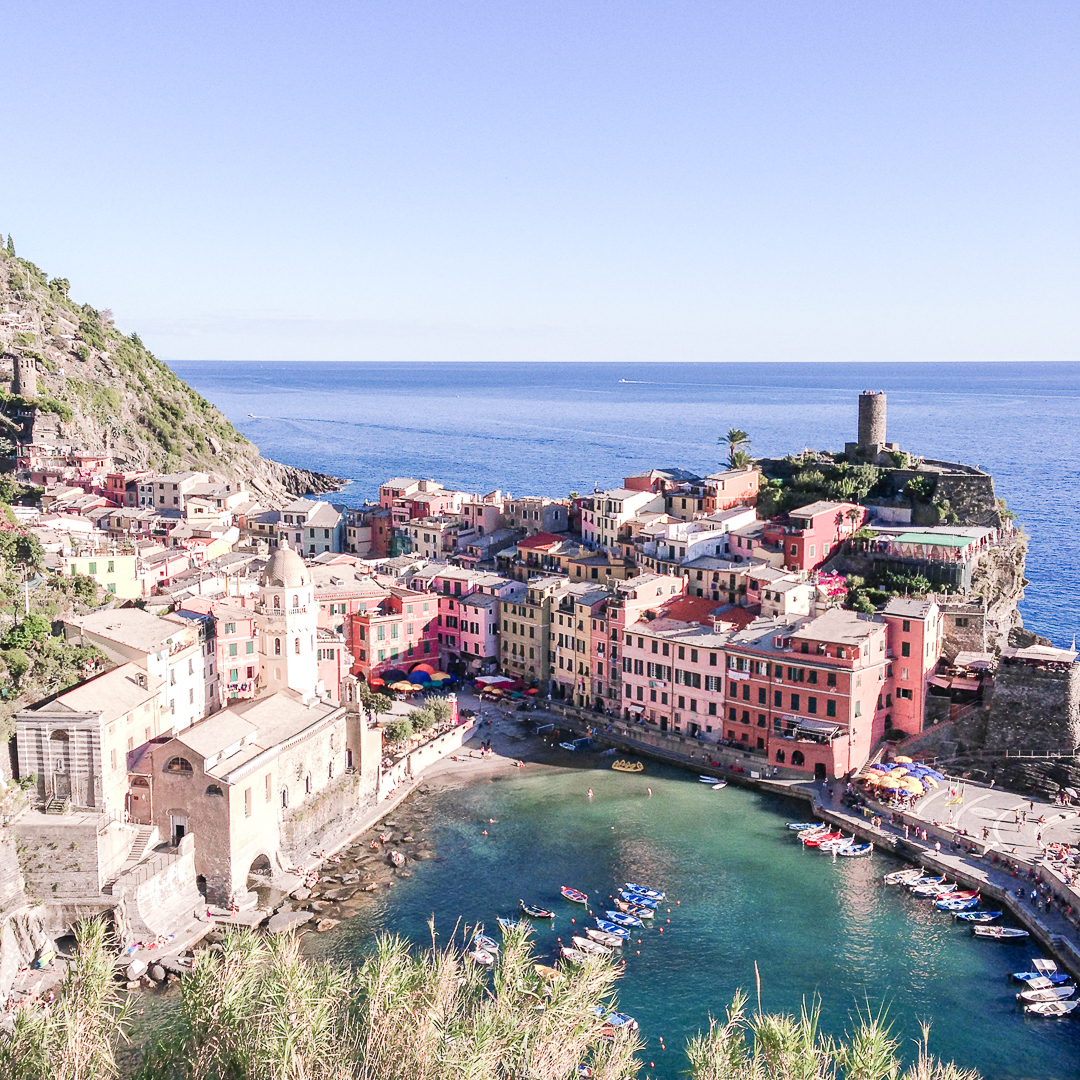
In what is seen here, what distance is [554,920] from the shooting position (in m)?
45.3

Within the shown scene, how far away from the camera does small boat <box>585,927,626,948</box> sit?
143 feet

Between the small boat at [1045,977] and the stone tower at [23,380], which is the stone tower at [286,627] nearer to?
the small boat at [1045,977]

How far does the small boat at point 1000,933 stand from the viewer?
4441 centimetres

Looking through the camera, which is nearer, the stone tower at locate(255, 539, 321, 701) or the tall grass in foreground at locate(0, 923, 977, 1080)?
the tall grass in foreground at locate(0, 923, 977, 1080)

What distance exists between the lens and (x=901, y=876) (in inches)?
1935

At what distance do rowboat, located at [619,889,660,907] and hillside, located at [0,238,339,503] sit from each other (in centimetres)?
7716

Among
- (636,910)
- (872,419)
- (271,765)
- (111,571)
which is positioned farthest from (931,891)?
(111,571)

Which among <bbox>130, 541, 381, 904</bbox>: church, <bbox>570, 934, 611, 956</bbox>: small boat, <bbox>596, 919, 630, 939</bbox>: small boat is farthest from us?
<bbox>130, 541, 381, 904</bbox>: church

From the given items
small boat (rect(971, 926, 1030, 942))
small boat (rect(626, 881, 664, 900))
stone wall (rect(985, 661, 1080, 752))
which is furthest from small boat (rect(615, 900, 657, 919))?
stone wall (rect(985, 661, 1080, 752))

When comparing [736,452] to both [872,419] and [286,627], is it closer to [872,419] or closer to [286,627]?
[872,419]

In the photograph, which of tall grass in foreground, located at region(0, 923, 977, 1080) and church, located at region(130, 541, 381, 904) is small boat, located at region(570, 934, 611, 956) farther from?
church, located at region(130, 541, 381, 904)

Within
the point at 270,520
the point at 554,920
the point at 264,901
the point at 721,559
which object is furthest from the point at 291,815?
the point at 270,520

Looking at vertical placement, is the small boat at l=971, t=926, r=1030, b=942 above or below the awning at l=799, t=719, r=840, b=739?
below

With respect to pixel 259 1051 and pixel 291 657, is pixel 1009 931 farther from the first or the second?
pixel 291 657
